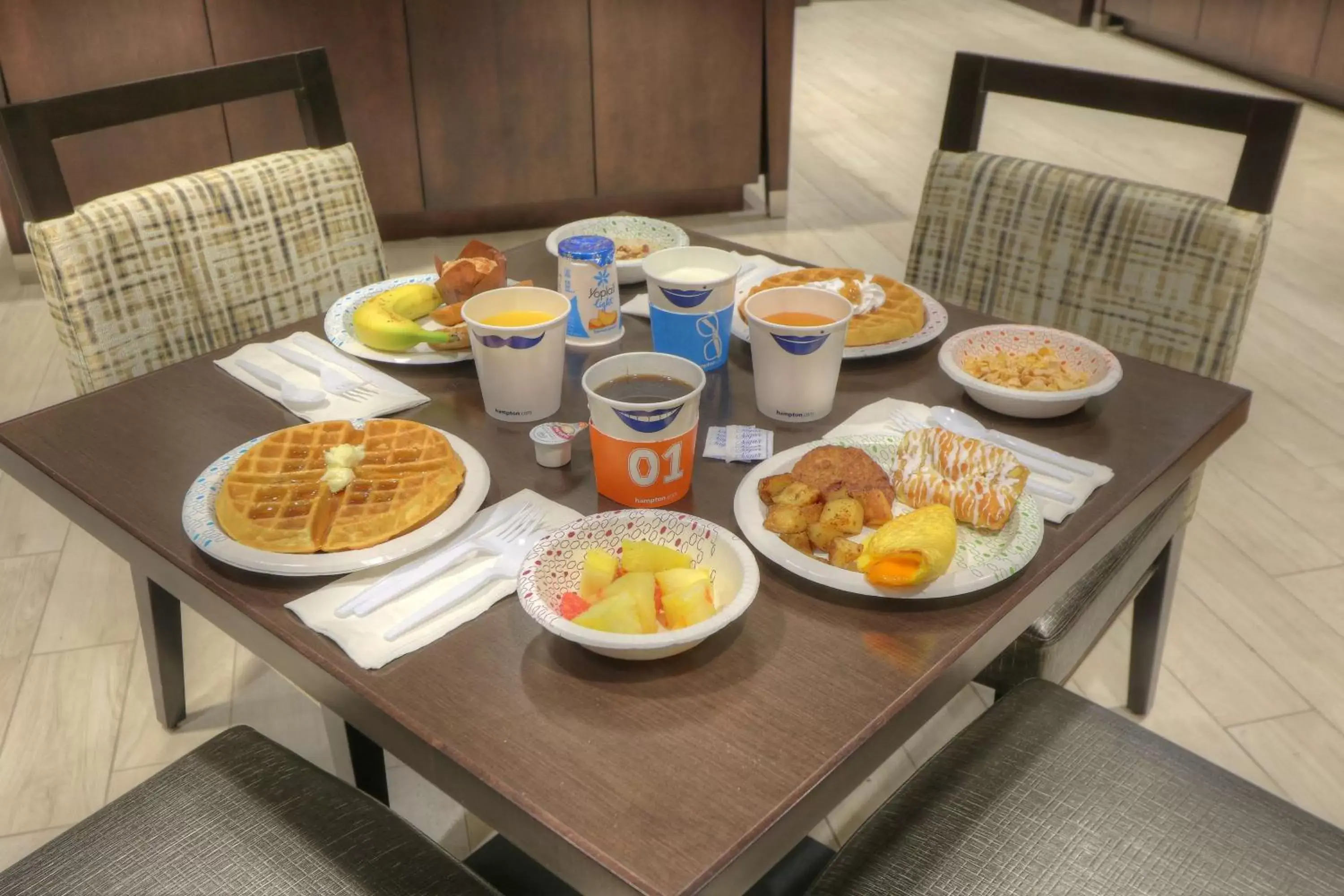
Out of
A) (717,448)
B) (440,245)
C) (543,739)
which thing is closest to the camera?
(543,739)

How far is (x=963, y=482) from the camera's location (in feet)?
3.35

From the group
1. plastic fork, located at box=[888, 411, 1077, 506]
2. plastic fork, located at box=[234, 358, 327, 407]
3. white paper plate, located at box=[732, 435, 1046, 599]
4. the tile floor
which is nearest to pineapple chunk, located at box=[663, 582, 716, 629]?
white paper plate, located at box=[732, 435, 1046, 599]

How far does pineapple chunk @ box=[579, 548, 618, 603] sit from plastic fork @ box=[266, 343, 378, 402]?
0.45m

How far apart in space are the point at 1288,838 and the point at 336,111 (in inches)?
60.7

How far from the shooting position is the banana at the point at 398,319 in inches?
52.6

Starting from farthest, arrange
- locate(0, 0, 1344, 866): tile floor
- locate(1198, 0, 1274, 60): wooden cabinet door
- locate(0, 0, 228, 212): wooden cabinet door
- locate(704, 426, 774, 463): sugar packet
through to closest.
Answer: locate(1198, 0, 1274, 60): wooden cabinet door, locate(0, 0, 228, 212): wooden cabinet door, locate(0, 0, 1344, 866): tile floor, locate(704, 426, 774, 463): sugar packet

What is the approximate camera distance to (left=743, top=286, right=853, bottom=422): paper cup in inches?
45.5

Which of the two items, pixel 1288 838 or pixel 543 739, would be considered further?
pixel 1288 838

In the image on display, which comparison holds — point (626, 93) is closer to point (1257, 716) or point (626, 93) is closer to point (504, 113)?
point (504, 113)

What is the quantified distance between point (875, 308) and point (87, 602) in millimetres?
1554

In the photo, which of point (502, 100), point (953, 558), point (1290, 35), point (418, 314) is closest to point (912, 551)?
point (953, 558)

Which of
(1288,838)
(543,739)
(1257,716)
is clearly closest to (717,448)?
(543,739)

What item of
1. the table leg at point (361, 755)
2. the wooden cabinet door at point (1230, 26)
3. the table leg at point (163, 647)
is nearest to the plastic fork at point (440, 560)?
the table leg at point (361, 755)

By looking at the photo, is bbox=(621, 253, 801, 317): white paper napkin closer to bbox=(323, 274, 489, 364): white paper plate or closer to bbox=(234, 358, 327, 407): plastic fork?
bbox=(323, 274, 489, 364): white paper plate
